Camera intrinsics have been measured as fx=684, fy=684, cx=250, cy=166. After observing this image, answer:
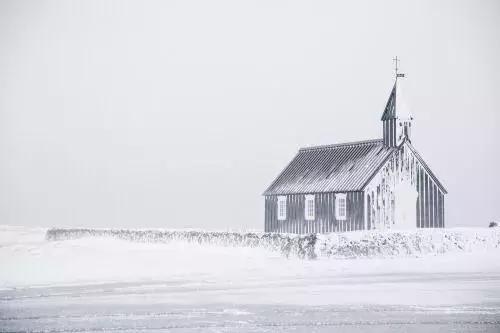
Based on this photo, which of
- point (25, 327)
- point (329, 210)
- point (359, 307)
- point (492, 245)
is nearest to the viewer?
point (25, 327)

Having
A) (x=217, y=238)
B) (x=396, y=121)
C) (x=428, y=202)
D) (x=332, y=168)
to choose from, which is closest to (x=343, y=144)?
(x=332, y=168)

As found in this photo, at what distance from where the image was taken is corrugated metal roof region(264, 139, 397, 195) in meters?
44.7

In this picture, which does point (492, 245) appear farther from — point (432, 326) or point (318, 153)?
point (432, 326)

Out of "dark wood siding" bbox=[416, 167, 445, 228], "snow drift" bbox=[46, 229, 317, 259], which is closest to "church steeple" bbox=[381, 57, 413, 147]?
"dark wood siding" bbox=[416, 167, 445, 228]

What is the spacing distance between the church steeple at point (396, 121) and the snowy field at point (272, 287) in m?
9.84

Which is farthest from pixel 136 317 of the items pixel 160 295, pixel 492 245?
pixel 492 245

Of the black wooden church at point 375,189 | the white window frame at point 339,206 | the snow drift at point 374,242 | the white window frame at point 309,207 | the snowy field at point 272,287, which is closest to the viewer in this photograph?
the snowy field at point 272,287

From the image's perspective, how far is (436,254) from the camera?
3534cm

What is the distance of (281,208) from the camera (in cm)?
5041

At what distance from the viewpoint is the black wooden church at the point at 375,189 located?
43625 mm

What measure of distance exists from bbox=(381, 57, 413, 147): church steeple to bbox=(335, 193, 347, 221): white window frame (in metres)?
4.77

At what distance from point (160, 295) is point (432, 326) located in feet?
29.6

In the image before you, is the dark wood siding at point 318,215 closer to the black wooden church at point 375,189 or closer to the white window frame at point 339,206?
the black wooden church at point 375,189

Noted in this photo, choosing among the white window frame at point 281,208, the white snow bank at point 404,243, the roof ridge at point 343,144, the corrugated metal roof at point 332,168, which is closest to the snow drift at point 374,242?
the white snow bank at point 404,243
